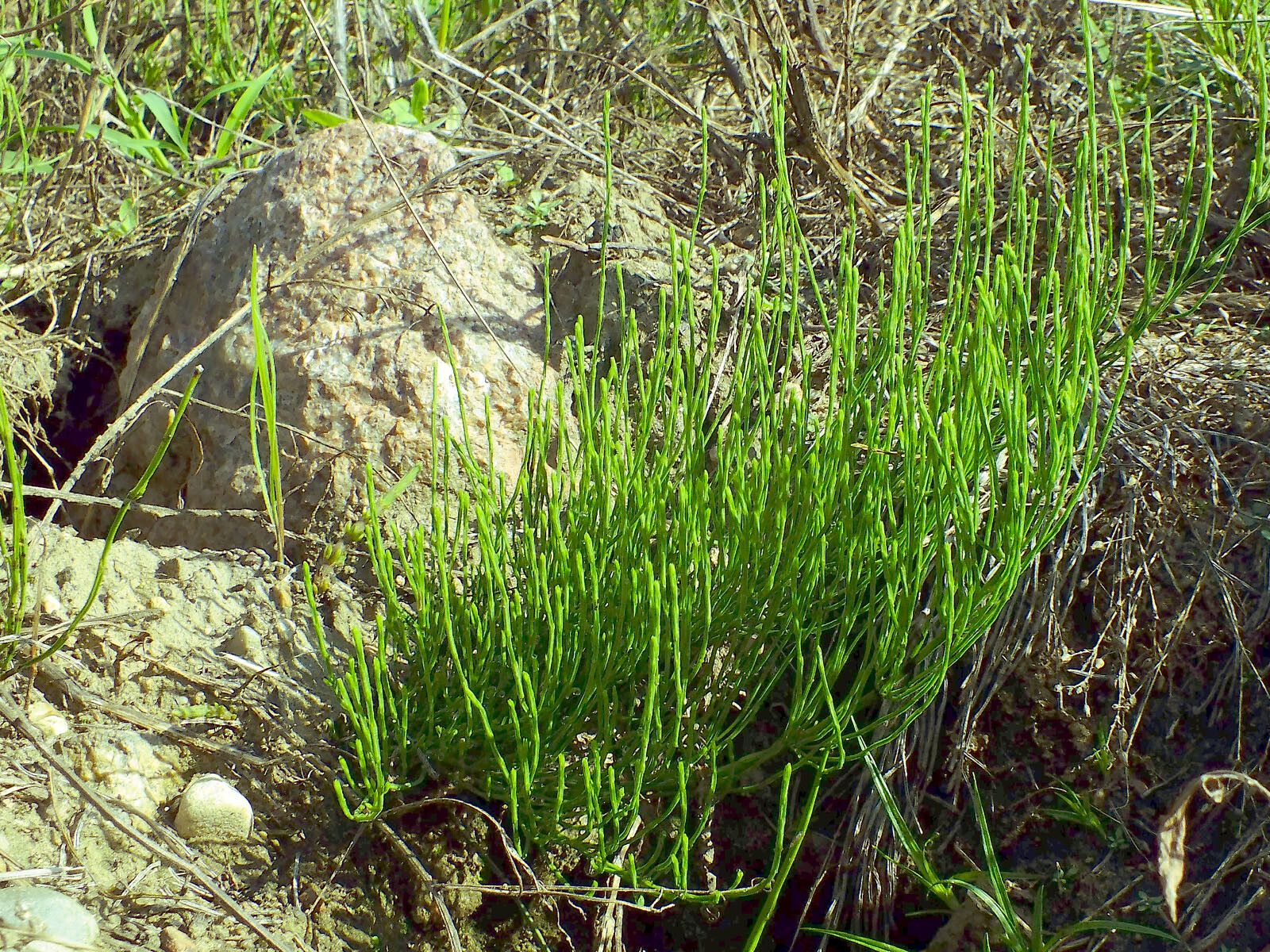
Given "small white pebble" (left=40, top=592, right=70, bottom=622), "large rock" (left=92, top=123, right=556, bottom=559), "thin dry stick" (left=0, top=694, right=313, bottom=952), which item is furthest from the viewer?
"large rock" (left=92, top=123, right=556, bottom=559)

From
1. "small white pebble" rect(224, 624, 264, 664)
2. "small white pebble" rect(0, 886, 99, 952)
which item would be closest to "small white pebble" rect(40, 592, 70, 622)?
"small white pebble" rect(224, 624, 264, 664)

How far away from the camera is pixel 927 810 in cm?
195

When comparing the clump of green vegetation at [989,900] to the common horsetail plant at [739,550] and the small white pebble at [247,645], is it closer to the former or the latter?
the common horsetail plant at [739,550]

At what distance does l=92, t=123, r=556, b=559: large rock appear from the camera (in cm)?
220

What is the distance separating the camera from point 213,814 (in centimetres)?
166

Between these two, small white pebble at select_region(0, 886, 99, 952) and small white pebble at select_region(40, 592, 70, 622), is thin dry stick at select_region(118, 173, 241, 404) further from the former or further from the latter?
small white pebble at select_region(0, 886, 99, 952)

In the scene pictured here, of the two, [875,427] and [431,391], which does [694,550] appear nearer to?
[875,427]

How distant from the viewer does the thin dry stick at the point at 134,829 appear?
1.50 m

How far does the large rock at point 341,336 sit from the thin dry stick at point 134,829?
25.3 inches

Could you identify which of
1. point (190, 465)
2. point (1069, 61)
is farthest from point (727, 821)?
point (1069, 61)

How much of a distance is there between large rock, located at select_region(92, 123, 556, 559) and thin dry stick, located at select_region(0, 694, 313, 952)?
64cm

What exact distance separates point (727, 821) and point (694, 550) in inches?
33.8

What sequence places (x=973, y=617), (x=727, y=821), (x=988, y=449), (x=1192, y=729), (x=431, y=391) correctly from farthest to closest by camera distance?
(x=431, y=391), (x=727, y=821), (x=1192, y=729), (x=973, y=617), (x=988, y=449)

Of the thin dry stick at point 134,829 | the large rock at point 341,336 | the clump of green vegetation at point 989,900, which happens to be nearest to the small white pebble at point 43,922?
the thin dry stick at point 134,829
